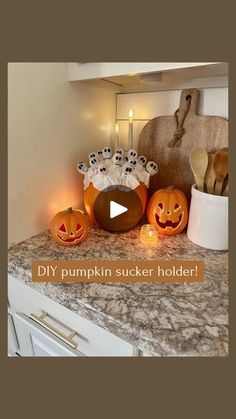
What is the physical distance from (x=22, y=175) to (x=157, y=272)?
16.8 inches

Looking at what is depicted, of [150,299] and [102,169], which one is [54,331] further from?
[102,169]

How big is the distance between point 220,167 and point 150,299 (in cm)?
37

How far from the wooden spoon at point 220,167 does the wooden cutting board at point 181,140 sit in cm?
13

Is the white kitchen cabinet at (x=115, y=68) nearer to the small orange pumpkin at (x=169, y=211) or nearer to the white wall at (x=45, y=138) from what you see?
the white wall at (x=45, y=138)

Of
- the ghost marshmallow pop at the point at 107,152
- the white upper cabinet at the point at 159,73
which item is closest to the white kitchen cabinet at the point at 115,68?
the white upper cabinet at the point at 159,73

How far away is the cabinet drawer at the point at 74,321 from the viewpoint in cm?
45

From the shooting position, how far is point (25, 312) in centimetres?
60

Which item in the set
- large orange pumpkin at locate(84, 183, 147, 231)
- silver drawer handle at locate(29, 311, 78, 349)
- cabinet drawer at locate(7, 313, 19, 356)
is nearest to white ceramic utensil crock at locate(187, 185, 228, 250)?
large orange pumpkin at locate(84, 183, 147, 231)

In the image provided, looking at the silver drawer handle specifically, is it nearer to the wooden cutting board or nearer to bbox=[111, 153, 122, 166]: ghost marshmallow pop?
bbox=[111, 153, 122, 166]: ghost marshmallow pop

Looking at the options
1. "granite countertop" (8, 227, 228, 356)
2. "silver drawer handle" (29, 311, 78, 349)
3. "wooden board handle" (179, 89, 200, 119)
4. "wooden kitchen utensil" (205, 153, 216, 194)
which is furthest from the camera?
"wooden board handle" (179, 89, 200, 119)

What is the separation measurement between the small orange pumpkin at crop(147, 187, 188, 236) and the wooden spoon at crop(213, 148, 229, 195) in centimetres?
10

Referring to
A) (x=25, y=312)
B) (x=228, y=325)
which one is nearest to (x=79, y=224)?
(x=25, y=312)

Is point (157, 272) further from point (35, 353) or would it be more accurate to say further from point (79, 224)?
point (35, 353)

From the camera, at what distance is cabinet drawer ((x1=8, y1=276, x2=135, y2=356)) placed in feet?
1.47
